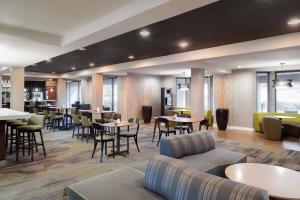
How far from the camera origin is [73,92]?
626 inches

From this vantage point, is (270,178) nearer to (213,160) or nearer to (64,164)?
(213,160)

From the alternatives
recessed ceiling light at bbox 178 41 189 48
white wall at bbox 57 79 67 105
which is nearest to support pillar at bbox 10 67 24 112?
recessed ceiling light at bbox 178 41 189 48

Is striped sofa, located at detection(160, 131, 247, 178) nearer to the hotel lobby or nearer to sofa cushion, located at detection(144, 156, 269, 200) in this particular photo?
the hotel lobby

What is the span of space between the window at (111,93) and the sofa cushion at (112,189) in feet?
33.6

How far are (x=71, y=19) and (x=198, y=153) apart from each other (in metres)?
3.11

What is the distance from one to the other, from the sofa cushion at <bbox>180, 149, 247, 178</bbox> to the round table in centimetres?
44

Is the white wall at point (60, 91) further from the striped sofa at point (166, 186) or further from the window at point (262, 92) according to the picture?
the striped sofa at point (166, 186)

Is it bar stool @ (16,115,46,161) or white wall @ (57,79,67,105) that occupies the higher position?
white wall @ (57,79,67,105)

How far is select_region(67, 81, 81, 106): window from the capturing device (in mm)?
15297

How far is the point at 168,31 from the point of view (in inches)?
174

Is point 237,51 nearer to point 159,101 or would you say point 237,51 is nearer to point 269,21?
point 269,21

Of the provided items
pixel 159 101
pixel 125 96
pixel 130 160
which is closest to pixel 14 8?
pixel 130 160

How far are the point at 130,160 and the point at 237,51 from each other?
3833 millimetres

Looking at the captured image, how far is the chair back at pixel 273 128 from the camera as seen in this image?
23.0ft
